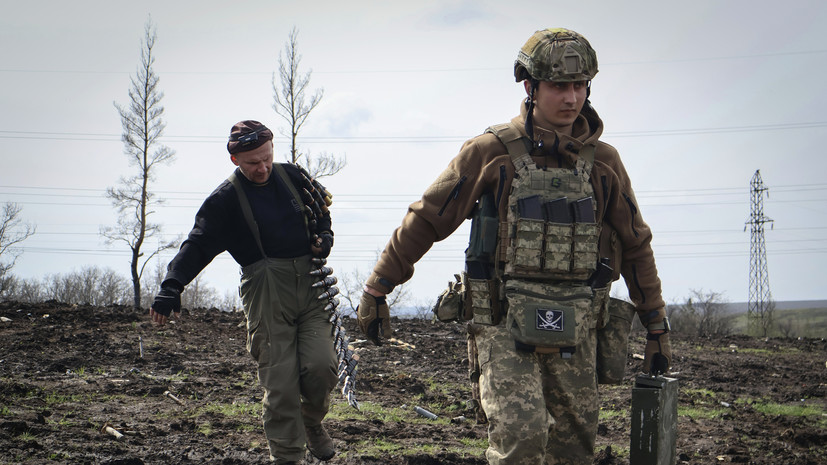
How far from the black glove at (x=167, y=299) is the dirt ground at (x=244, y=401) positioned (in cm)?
140

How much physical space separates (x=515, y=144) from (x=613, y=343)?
46.3 inches

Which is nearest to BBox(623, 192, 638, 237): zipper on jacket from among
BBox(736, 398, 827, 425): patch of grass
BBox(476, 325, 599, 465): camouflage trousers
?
BBox(476, 325, 599, 465): camouflage trousers

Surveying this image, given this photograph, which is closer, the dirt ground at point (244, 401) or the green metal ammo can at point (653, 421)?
the green metal ammo can at point (653, 421)

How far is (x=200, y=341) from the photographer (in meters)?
12.0

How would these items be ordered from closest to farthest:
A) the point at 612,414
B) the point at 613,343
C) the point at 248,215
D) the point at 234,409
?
the point at 613,343 < the point at 248,215 < the point at 234,409 < the point at 612,414

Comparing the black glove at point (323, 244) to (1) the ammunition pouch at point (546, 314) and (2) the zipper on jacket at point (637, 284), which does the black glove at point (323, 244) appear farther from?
(2) the zipper on jacket at point (637, 284)

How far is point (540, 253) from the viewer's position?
350 centimetres

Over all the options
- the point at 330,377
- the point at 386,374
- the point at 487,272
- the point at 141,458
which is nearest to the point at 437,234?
the point at 487,272

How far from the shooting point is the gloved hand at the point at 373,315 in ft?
12.5

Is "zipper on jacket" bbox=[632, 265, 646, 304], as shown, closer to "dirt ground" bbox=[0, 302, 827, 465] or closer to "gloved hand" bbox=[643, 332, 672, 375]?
"gloved hand" bbox=[643, 332, 672, 375]

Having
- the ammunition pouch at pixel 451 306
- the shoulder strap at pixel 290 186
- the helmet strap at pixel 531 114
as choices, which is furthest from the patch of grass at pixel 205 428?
the helmet strap at pixel 531 114

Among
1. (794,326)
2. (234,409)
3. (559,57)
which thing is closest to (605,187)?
(559,57)

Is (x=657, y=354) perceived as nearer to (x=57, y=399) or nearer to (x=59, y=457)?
(x=59, y=457)

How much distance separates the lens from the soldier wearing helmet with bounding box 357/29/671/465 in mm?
3436
